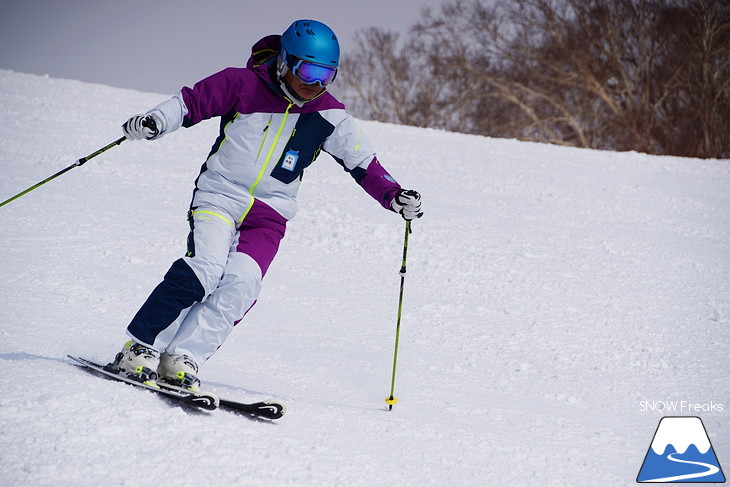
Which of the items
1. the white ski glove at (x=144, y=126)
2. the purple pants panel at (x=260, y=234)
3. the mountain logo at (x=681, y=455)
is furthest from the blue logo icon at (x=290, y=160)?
the mountain logo at (x=681, y=455)

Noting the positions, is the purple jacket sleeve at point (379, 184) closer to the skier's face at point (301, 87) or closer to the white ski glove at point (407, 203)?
the white ski glove at point (407, 203)

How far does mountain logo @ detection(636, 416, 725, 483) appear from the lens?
136 inches

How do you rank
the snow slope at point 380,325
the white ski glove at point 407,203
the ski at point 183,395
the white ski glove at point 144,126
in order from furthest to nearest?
the white ski glove at point 407,203 < the white ski glove at point 144,126 < the ski at point 183,395 < the snow slope at point 380,325

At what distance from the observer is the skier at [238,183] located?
3.34 metres

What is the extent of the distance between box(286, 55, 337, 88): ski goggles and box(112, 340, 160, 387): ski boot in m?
1.43

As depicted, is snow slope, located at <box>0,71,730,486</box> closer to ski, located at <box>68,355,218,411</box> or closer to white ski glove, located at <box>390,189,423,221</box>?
ski, located at <box>68,355,218,411</box>

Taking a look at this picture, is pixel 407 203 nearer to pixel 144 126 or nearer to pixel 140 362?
pixel 144 126

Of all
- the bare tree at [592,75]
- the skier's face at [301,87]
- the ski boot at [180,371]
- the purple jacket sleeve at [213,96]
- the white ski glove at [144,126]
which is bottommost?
the ski boot at [180,371]

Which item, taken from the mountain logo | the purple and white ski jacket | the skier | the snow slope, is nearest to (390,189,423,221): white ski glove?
the skier

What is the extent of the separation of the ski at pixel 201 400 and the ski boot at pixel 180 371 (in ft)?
0.15

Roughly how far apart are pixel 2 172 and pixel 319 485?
7.11 meters

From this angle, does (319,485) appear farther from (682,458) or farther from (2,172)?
(2,172)

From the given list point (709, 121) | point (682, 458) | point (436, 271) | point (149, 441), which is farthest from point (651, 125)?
point (149, 441)

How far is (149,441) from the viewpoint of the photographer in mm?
2791
